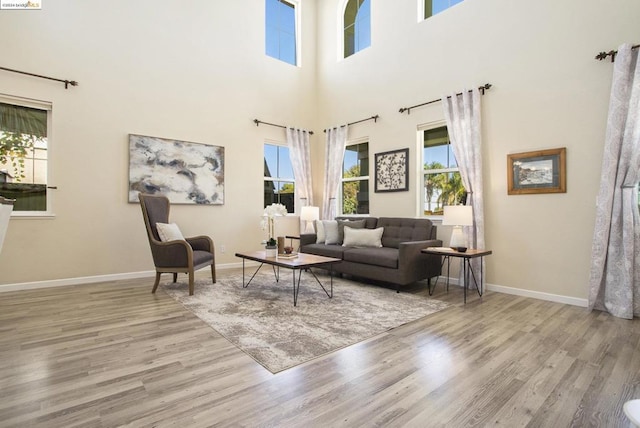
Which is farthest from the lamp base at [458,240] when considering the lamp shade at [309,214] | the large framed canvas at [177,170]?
the large framed canvas at [177,170]

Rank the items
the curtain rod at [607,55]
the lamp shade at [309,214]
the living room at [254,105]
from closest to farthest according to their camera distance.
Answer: the curtain rod at [607,55] → the living room at [254,105] → the lamp shade at [309,214]

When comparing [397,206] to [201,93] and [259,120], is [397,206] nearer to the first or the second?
[259,120]

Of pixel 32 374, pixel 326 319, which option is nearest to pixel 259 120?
pixel 326 319

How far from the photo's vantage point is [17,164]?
13.2 ft

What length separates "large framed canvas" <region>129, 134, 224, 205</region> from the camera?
15.5 ft

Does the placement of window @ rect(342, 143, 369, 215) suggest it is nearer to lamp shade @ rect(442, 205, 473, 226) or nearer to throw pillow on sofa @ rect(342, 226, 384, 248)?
throw pillow on sofa @ rect(342, 226, 384, 248)

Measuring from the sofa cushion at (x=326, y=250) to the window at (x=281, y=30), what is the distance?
12.1ft

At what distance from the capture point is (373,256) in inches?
163

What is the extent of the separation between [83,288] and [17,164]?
65.7 inches

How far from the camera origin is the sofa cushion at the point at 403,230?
4.50 meters

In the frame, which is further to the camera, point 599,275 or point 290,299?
point 290,299

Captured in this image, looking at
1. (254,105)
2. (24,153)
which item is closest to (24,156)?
(24,153)

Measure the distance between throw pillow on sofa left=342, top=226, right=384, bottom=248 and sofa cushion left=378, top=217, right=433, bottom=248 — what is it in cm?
13

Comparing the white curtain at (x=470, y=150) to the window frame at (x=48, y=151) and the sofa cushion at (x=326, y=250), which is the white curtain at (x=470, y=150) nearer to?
the sofa cushion at (x=326, y=250)
